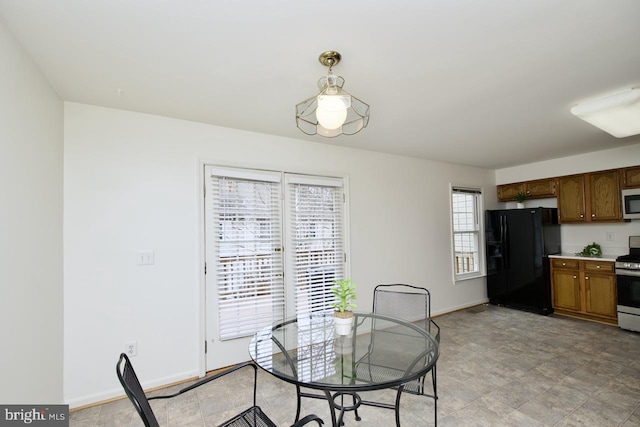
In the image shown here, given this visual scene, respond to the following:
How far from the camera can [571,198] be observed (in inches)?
174

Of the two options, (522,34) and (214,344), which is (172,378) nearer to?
(214,344)

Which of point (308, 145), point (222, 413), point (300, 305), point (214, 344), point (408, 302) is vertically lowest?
point (222, 413)

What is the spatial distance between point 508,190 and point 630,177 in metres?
1.53

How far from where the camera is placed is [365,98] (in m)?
2.34

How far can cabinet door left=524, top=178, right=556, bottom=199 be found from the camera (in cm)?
463

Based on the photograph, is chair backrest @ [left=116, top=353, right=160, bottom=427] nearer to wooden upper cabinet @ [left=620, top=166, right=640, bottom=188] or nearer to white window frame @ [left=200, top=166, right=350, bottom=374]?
white window frame @ [left=200, top=166, right=350, bottom=374]

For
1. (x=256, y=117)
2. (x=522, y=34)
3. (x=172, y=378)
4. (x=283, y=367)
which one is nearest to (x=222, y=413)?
(x=172, y=378)

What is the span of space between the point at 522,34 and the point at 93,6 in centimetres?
217

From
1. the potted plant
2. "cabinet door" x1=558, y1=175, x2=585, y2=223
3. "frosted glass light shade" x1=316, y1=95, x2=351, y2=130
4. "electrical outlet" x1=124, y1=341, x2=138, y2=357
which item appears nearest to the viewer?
"frosted glass light shade" x1=316, y1=95, x2=351, y2=130

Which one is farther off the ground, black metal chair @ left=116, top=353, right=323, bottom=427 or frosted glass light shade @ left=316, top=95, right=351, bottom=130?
frosted glass light shade @ left=316, top=95, right=351, bottom=130

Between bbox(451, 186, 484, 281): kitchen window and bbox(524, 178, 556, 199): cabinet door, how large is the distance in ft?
2.42

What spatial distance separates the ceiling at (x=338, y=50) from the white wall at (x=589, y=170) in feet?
6.44

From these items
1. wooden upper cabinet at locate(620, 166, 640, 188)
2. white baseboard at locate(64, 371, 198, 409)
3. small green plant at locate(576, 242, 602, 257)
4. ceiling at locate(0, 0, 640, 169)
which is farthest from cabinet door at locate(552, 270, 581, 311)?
white baseboard at locate(64, 371, 198, 409)

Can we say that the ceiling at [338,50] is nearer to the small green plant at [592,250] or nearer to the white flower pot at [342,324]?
the white flower pot at [342,324]
